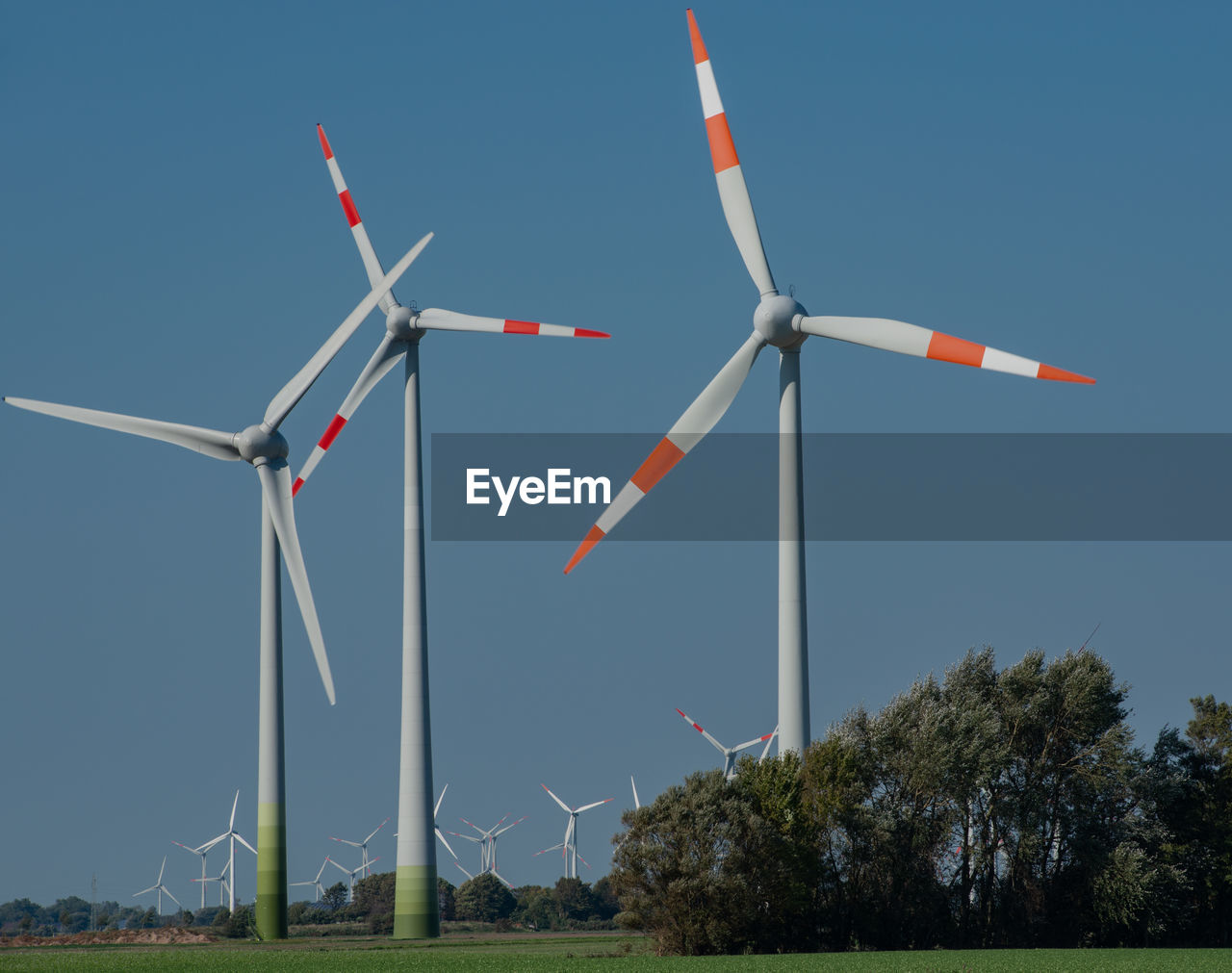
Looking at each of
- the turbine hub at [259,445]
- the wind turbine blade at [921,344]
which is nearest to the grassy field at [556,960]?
the wind turbine blade at [921,344]

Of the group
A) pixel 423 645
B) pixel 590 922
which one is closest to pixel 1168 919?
pixel 423 645

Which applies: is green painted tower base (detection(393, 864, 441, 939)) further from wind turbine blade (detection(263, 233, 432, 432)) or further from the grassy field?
wind turbine blade (detection(263, 233, 432, 432))

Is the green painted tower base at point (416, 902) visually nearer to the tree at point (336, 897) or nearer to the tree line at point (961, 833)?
the tree line at point (961, 833)

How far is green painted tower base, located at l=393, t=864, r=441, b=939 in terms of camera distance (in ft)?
251

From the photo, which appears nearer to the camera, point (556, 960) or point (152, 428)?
point (556, 960)

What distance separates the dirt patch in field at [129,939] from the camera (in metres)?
82.1

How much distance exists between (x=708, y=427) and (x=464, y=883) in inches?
4213

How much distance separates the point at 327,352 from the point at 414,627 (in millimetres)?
15952

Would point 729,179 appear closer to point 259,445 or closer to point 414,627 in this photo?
point 414,627

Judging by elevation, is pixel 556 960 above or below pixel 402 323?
below

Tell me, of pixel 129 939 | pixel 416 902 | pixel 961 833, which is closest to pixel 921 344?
pixel 961 833

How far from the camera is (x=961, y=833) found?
73.7 metres

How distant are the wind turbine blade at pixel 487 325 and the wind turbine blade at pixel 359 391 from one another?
78.8 inches

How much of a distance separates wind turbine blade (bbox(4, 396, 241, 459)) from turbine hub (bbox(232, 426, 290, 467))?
3.23ft
